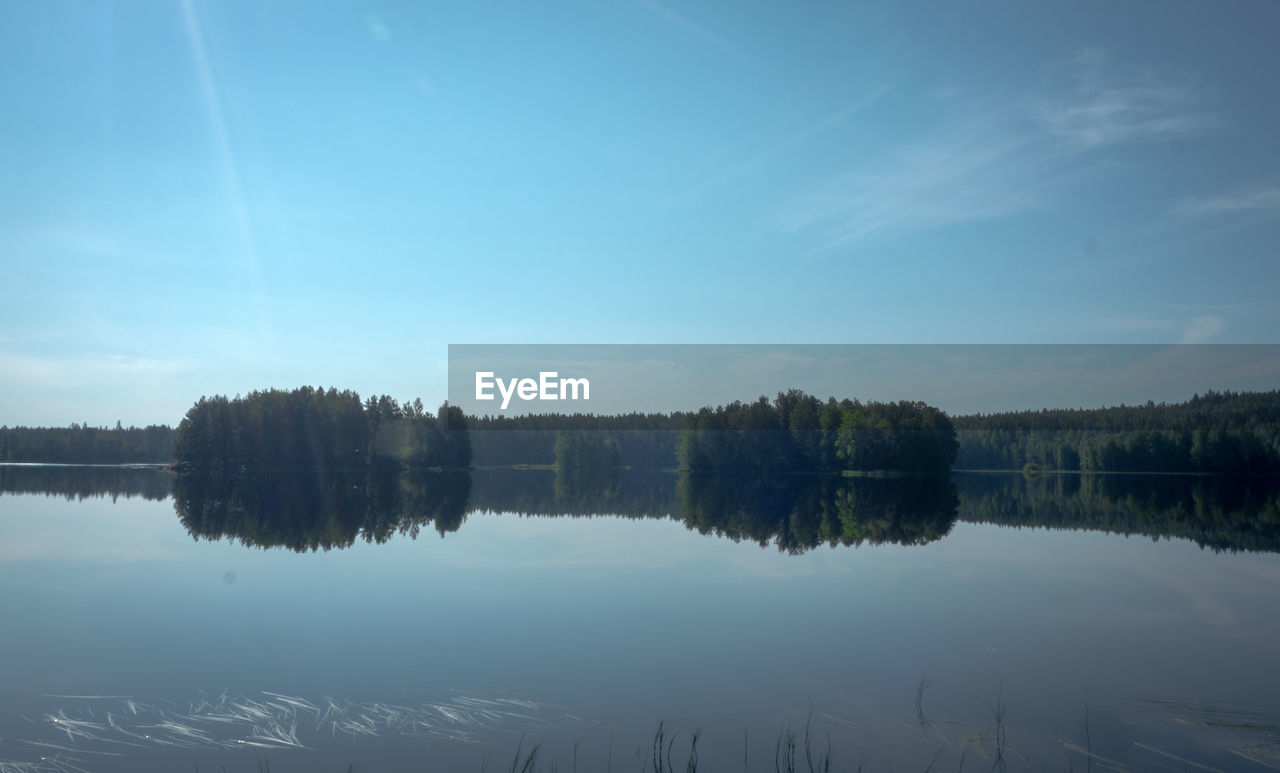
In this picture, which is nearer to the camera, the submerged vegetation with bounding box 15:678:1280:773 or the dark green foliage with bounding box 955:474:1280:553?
the submerged vegetation with bounding box 15:678:1280:773

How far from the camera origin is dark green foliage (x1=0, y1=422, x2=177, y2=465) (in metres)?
157

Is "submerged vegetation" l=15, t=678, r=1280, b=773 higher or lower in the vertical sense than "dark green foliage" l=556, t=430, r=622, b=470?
lower

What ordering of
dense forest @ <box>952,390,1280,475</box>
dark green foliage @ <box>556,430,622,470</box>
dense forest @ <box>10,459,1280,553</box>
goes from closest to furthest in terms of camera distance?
dense forest @ <box>10,459,1280,553</box> < dense forest @ <box>952,390,1280,475</box> < dark green foliage @ <box>556,430,622,470</box>

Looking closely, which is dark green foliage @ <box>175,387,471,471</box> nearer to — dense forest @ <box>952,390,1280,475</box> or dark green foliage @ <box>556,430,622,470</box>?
dark green foliage @ <box>556,430,622,470</box>

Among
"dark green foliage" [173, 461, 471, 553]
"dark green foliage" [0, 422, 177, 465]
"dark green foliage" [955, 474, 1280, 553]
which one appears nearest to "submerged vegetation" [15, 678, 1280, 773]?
"dark green foliage" [173, 461, 471, 553]

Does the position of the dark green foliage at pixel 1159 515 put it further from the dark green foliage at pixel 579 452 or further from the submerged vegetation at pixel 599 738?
the dark green foliage at pixel 579 452

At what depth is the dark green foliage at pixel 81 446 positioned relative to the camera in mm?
157375

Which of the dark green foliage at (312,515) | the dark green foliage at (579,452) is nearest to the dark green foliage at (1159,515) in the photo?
the dark green foliage at (312,515)

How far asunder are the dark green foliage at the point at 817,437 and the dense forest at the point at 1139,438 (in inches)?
1235

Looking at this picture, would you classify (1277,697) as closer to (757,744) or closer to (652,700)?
(757,744)

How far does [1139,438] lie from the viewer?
112688mm

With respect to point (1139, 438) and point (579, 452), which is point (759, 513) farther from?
point (1139, 438)

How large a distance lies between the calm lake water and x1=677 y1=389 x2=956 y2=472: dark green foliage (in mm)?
73306

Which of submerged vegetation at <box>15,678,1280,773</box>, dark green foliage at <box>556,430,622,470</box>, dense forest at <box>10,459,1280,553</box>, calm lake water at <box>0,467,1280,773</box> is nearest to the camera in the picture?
submerged vegetation at <box>15,678,1280,773</box>
